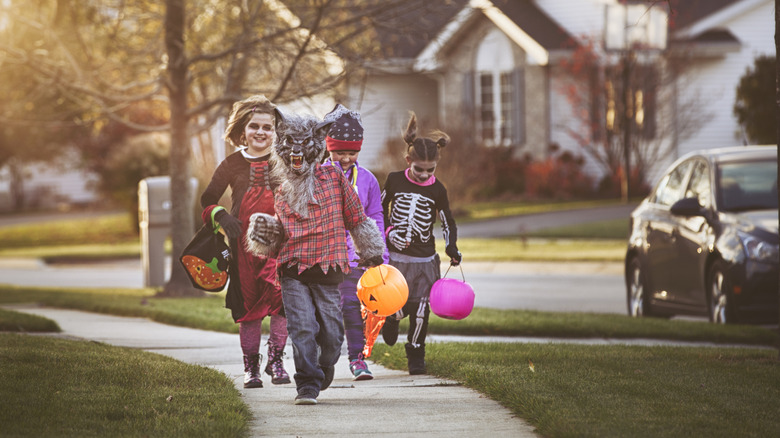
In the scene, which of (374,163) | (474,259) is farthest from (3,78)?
(374,163)

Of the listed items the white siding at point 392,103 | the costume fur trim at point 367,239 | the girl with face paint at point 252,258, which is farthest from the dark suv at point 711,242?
the white siding at point 392,103

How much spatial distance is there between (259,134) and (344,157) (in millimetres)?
555

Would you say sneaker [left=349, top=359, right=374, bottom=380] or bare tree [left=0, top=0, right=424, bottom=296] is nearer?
sneaker [left=349, top=359, right=374, bottom=380]

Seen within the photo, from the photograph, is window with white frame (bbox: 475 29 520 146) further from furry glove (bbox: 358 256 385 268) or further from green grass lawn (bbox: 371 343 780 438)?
furry glove (bbox: 358 256 385 268)

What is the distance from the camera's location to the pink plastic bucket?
23.4ft

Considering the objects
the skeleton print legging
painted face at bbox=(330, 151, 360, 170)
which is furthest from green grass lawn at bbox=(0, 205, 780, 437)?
painted face at bbox=(330, 151, 360, 170)

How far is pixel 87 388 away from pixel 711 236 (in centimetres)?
587

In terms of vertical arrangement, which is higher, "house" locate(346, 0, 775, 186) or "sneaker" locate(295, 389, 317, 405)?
"house" locate(346, 0, 775, 186)

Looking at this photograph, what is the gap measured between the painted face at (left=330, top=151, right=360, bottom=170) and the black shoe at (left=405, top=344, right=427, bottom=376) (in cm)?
126

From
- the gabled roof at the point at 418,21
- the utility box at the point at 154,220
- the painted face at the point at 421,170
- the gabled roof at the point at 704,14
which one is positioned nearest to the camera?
the painted face at the point at 421,170

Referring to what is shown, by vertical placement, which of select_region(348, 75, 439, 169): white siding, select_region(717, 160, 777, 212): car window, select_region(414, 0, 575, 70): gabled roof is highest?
select_region(414, 0, 575, 70): gabled roof

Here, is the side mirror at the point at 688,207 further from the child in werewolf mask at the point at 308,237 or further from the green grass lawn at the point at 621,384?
the child in werewolf mask at the point at 308,237

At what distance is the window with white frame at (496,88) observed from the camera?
Answer: 2975 cm

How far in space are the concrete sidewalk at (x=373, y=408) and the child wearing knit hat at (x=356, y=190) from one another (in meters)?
0.19
